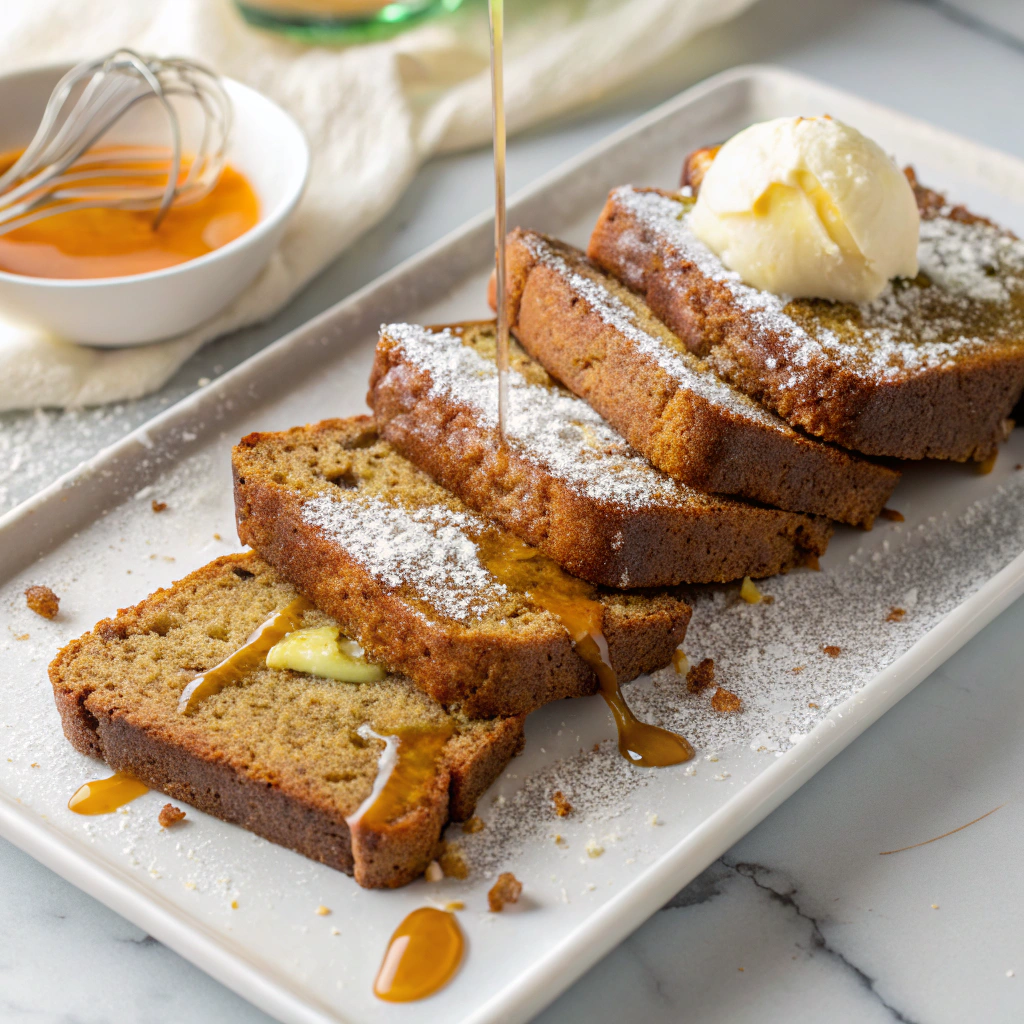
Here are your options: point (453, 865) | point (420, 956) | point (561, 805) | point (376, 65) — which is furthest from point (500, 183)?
point (376, 65)

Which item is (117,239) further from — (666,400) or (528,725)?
(528,725)

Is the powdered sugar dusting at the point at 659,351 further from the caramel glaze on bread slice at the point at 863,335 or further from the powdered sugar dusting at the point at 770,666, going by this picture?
the powdered sugar dusting at the point at 770,666

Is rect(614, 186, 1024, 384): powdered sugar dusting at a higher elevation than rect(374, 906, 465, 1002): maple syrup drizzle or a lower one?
higher

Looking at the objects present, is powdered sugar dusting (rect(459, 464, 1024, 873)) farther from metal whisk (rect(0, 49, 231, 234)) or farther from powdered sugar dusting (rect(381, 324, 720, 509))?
metal whisk (rect(0, 49, 231, 234))

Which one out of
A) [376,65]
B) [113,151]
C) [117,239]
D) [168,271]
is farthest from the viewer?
[376,65]

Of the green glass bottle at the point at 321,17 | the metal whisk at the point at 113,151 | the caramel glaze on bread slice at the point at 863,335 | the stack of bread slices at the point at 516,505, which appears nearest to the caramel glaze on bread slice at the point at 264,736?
the stack of bread slices at the point at 516,505

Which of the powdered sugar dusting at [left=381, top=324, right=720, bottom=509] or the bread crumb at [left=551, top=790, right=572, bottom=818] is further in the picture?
the powdered sugar dusting at [left=381, top=324, right=720, bottom=509]

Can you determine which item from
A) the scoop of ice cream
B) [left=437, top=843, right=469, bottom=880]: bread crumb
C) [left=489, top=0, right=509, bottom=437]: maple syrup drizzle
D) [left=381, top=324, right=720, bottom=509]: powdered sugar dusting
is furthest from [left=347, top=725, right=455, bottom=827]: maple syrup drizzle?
the scoop of ice cream
